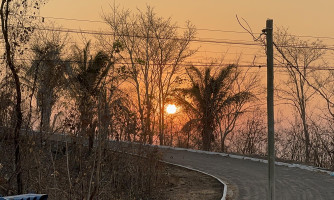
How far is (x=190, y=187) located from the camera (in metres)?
15.8

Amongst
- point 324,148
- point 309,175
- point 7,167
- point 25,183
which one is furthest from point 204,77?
point 25,183

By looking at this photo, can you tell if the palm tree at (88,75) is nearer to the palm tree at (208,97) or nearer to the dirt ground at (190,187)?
the dirt ground at (190,187)

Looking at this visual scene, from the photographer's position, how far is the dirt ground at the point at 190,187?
14.2 metres

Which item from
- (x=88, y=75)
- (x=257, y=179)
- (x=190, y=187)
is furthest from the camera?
(x=88, y=75)

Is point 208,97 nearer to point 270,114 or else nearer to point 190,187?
point 190,187

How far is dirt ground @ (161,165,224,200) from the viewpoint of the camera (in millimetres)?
14211

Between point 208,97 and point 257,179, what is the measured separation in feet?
44.5

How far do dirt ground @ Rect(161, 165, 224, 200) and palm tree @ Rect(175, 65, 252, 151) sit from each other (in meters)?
11.2

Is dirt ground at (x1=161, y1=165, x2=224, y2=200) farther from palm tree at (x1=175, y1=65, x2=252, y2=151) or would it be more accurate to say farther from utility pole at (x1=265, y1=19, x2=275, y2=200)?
palm tree at (x1=175, y1=65, x2=252, y2=151)

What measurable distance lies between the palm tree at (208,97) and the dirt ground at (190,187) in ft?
36.9

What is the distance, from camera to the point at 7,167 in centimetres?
1530

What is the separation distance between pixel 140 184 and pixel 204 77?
16.3 m

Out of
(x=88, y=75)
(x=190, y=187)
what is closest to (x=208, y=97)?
(x=88, y=75)

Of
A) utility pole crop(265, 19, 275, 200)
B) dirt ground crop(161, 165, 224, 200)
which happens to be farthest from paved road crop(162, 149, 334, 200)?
utility pole crop(265, 19, 275, 200)
